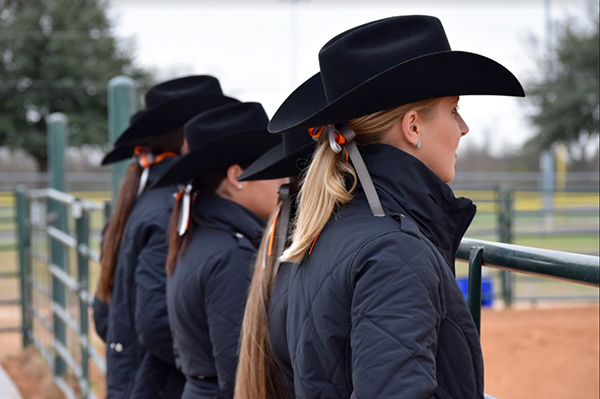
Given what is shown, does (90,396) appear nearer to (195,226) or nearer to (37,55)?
(195,226)

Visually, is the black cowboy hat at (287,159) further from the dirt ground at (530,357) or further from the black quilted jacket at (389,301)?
the dirt ground at (530,357)

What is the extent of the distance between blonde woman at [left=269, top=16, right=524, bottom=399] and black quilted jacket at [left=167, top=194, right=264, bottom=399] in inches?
27.4

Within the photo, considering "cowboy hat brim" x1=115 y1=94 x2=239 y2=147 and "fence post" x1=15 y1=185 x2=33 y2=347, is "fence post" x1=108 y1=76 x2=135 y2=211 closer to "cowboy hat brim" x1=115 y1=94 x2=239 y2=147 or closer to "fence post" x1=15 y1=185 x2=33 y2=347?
"cowboy hat brim" x1=115 y1=94 x2=239 y2=147

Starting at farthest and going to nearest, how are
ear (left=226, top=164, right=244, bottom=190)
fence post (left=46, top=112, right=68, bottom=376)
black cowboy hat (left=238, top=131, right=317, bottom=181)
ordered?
fence post (left=46, top=112, right=68, bottom=376), ear (left=226, top=164, right=244, bottom=190), black cowboy hat (left=238, top=131, right=317, bottom=181)

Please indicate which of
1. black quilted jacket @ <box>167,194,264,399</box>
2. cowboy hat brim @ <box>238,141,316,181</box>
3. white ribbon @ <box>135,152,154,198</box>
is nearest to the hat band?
white ribbon @ <box>135,152,154,198</box>

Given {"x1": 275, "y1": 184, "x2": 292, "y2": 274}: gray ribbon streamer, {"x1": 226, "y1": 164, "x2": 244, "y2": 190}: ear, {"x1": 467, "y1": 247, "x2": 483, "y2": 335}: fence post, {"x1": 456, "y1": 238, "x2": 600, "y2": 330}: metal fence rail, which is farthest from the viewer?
{"x1": 226, "y1": 164, "x2": 244, "y2": 190}: ear

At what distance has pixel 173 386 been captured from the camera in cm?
277

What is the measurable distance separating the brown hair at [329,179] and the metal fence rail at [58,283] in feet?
9.15

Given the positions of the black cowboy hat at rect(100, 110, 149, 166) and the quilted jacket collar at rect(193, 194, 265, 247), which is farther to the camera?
the black cowboy hat at rect(100, 110, 149, 166)

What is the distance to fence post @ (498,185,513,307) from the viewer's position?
884cm

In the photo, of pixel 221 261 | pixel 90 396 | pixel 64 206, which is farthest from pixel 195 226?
pixel 64 206

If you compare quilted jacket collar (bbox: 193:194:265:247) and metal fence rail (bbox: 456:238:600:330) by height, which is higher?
quilted jacket collar (bbox: 193:194:265:247)

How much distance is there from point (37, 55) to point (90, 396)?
87.2 ft

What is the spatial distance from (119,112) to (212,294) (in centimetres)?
225
